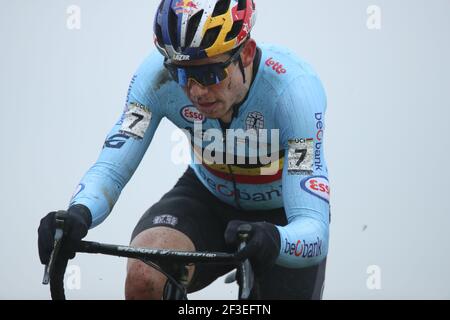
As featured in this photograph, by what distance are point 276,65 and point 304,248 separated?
99 cm

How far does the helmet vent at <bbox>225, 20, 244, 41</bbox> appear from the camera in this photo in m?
5.70

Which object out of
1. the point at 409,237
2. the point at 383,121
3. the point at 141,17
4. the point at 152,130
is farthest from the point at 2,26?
the point at 152,130

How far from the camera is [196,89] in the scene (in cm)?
567

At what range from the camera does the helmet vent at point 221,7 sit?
5.66 metres

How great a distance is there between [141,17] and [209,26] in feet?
18.0

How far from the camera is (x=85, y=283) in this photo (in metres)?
8.41

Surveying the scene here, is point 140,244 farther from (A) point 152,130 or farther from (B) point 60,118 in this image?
(B) point 60,118

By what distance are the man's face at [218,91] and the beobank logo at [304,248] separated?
2.26ft

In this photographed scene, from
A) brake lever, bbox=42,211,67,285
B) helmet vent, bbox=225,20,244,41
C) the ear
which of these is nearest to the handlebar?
brake lever, bbox=42,211,67,285

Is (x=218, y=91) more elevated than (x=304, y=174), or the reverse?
(x=218, y=91)

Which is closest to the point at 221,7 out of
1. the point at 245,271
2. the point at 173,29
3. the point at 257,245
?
the point at 173,29

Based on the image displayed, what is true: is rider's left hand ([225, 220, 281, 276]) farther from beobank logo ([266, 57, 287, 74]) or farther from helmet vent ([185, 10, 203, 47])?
beobank logo ([266, 57, 287, 74])

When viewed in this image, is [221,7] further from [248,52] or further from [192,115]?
[192,115]

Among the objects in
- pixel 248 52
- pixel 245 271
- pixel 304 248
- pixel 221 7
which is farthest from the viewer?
pixel 248 52
